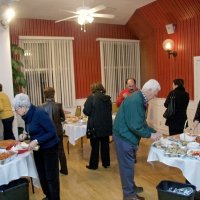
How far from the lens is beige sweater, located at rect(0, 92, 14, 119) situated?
5.40 metres

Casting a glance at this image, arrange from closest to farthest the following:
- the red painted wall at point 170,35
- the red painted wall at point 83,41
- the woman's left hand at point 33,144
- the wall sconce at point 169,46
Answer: the woman's left hand at point 33,144, the red painted wall at point 170,35, the wall sconce at point 169,46, the red painted wall at point 83,41

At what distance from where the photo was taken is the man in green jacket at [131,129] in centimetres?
285

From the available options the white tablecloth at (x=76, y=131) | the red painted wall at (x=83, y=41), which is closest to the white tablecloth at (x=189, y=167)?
the white tablecloth at (x=76, y=131)

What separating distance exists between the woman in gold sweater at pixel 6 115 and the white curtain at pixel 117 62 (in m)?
3.02

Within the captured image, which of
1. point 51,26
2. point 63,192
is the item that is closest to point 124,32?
point 51,26

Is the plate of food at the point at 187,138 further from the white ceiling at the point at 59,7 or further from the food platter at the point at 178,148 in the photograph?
the white ceiling at the point at 59,7

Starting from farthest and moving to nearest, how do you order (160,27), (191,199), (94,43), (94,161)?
(94,43), (160,27), (94,161), (191,199)

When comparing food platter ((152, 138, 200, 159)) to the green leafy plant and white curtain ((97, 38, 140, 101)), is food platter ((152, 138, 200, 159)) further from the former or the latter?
white curtain ((97, 38, 140, 101))

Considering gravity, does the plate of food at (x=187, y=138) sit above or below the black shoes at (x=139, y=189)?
above

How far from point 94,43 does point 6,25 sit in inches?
106

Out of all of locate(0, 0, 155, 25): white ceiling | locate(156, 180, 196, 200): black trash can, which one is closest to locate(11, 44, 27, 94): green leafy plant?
locate(0, 0, 155, 25): white ceiling

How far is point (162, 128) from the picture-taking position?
7.14m

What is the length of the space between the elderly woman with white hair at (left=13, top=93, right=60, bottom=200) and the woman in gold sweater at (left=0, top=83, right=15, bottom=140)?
255 centimetres

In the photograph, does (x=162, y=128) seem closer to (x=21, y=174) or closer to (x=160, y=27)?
(x=160, y=27)
